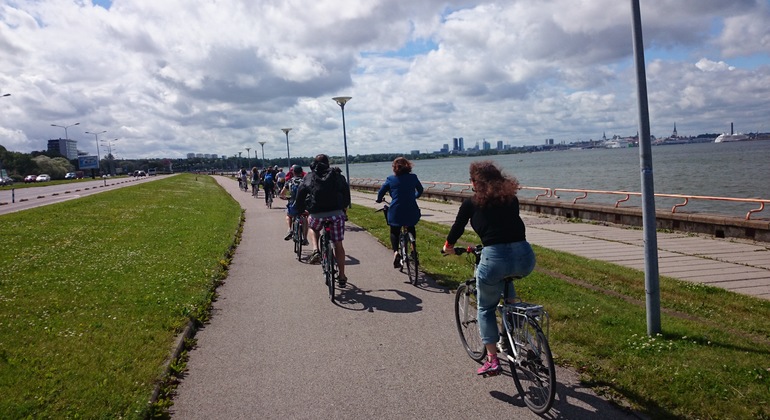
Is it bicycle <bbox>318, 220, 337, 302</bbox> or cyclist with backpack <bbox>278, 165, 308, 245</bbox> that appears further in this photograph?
cyclist with backpack <bbox>278, 165, 308, 245</bbox>

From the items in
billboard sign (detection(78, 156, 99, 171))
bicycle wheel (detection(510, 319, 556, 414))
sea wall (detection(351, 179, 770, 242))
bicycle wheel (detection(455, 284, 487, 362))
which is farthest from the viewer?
billboard sign (detection(78, 156, 99, 171))

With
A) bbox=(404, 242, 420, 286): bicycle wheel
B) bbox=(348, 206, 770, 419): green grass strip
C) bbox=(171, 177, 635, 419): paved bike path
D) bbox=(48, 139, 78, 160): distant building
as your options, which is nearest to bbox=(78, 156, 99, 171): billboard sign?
bbox=(48, 139, 78, 160): distant building

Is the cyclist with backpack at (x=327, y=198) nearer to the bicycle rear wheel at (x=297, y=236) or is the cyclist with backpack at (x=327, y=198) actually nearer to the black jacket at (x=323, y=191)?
the black jacket at (x=323, y=191)

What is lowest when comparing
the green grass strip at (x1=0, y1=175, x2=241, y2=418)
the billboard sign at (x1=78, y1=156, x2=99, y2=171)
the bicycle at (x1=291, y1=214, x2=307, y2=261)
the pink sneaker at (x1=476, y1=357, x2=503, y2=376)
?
the pink sneaker at (x1=476, y1=357, x2=503, y2=376)

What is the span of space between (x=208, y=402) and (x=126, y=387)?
0.64 metres

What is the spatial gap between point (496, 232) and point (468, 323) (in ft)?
4.46

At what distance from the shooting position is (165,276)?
8992 millimetres

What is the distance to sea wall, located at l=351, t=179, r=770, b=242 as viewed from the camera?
42.5 ft

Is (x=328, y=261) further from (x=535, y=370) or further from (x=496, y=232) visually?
(x=535, y=370)

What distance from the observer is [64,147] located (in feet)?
534

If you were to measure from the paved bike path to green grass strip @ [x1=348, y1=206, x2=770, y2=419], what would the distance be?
35 centimetres

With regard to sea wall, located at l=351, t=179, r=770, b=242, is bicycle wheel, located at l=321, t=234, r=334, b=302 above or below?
above

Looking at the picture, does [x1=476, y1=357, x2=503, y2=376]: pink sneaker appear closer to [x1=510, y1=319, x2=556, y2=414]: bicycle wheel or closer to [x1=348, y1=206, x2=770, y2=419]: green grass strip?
[x1=510, y1=319, x2=556, y2=414]: bicycle wheel

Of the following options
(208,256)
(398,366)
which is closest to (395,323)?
(398,366)
